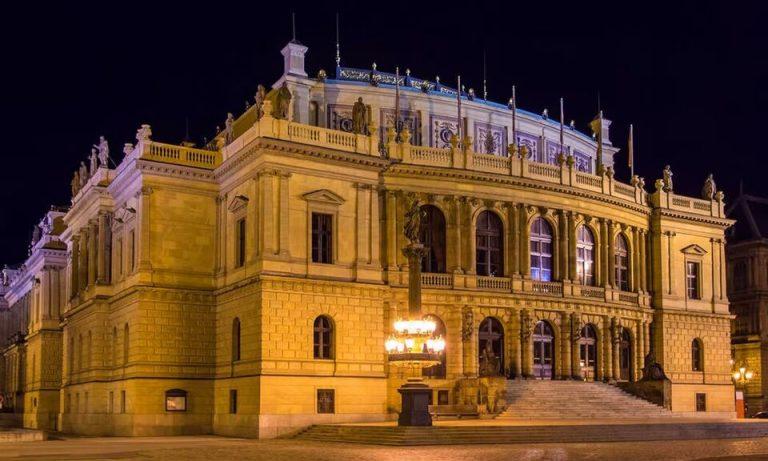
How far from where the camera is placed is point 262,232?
156 ft

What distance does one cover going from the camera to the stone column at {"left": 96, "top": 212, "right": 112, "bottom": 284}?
5588 cm

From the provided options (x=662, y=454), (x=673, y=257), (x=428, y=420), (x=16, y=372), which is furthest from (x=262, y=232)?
(x=16, y=372)

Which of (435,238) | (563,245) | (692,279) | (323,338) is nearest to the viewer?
(323,338)

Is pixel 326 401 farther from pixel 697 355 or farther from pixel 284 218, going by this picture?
pixel 697 355

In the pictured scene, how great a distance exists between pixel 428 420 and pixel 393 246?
1413cm

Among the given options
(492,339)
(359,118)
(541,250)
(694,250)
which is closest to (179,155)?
(359,118)

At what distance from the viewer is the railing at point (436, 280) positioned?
53.2 meters

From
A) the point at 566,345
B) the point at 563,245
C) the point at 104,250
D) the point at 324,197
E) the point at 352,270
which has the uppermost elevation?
the point at 324,197

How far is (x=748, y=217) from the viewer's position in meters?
88.3

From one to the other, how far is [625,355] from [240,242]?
78.4 ft

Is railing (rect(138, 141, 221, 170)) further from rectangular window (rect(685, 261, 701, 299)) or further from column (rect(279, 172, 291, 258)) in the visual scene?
rectangular window (rect(685, 261, 701, 299))

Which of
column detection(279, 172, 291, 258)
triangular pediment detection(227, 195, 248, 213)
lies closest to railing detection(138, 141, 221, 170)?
triangular pediment detection(227, 195, 248, 213)

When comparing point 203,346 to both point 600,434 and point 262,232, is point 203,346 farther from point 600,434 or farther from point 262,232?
point 600,434

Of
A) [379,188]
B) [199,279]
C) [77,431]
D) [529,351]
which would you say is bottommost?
[77,431]
